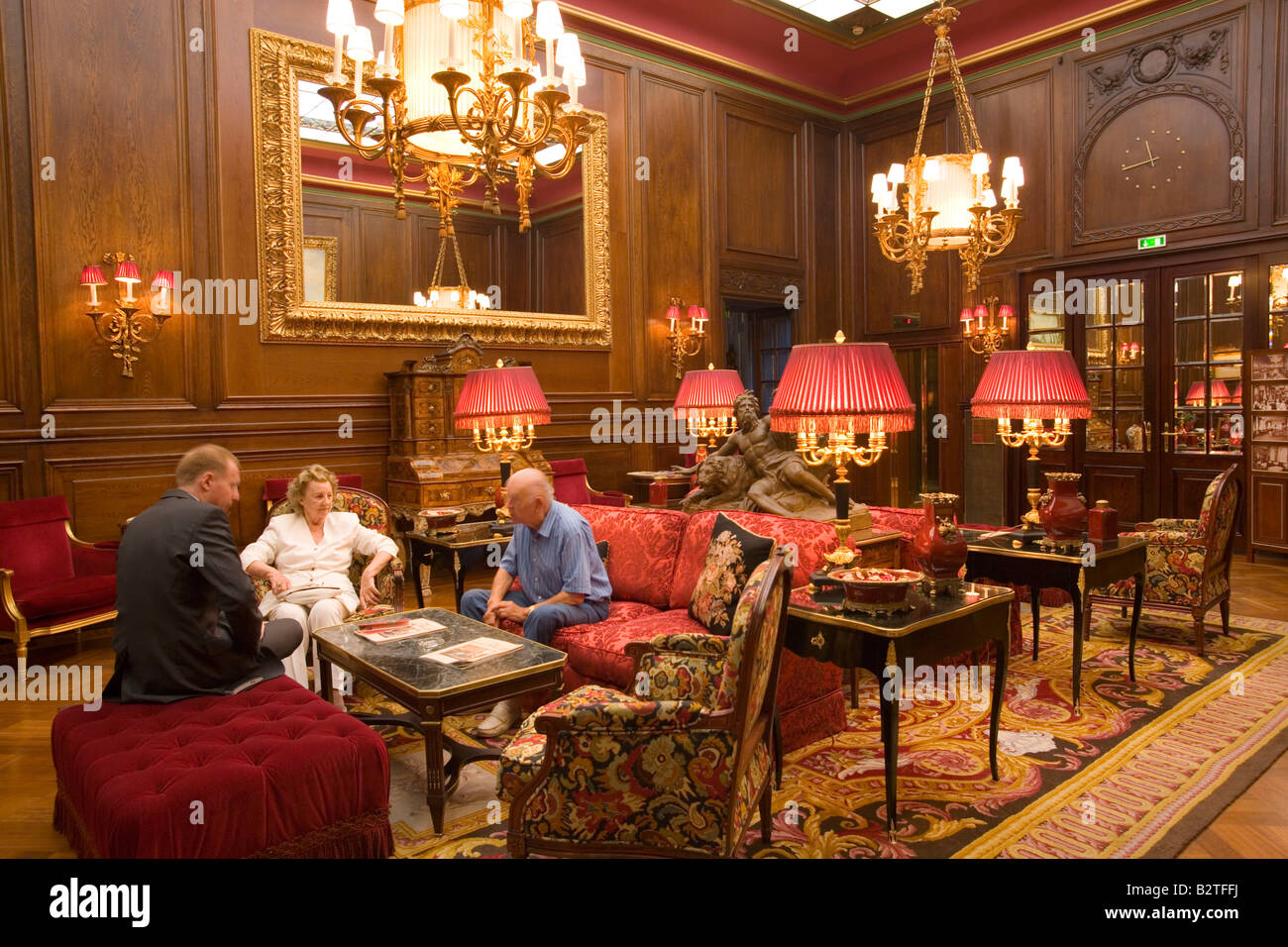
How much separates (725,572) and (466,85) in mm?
2423

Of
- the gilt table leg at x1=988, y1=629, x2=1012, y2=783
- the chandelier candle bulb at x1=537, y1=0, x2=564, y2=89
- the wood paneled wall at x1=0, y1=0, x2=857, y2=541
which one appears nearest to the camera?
the gilt table leg at x1=988, y1=629, x2=1012, y2=783

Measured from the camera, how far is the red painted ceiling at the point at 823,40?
7.89 metres

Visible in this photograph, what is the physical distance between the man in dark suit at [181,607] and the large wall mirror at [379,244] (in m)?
3.89

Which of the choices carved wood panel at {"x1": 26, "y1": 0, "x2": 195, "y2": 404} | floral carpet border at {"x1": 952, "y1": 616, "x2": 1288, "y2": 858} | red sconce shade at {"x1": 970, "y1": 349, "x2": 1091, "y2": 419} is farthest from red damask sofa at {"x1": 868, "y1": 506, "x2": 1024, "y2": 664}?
carved wood panel at {"x1": 26, "y1": 0, "x2": 195, "y2": 404}

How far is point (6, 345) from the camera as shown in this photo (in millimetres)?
5027

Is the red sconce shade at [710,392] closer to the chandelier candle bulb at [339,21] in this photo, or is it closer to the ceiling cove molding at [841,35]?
the chandelier candle bulb at [339,21]

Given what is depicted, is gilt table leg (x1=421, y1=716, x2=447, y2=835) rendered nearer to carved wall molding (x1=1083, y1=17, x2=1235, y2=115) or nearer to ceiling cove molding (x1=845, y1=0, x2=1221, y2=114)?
carved wall molding (x1=1083, y1=17, x2=1235, y2=115)

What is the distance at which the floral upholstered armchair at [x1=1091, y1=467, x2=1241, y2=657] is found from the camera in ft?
14.7

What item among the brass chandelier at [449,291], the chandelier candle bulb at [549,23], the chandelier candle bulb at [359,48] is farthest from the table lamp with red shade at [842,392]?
the brass chandelier at [449,291]

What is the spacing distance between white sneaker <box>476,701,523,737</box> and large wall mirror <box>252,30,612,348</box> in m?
3.80

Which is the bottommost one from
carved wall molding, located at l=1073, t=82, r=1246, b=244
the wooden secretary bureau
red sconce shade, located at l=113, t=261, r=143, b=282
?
the wooden secretary bureau

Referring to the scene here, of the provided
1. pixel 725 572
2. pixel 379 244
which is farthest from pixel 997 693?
pixel 379 244

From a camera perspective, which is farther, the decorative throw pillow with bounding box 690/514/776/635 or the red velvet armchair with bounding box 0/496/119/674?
the red velvet armchair with bounding box 0/496/119/674
